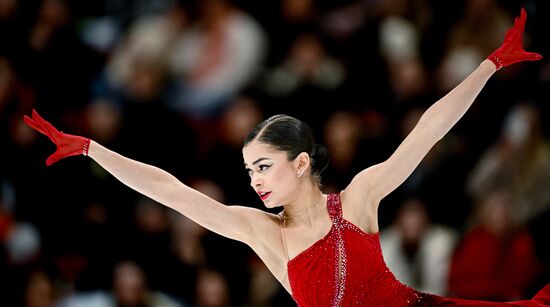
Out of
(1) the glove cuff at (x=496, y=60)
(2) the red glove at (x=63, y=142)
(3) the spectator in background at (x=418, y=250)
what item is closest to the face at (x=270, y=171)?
(2) the red glove at (x=63, y=142)

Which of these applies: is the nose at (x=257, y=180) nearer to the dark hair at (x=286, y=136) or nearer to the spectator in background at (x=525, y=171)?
the dark hair at (x=286, y=136)

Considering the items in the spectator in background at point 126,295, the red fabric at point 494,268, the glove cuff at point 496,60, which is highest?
the glove cuff at point 496,60

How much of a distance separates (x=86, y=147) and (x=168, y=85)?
2999 mm

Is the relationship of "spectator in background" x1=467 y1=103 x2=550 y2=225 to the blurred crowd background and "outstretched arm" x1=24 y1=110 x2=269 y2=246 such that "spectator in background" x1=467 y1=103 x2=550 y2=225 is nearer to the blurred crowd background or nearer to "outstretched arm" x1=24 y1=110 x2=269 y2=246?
the blurred crowd background

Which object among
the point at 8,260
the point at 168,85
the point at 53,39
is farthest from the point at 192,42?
the point at 8,260

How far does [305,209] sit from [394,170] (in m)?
0.43

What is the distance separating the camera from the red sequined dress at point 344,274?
12.3 ft

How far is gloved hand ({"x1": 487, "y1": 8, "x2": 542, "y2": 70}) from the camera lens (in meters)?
3.97

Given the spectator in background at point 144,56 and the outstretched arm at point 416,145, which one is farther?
the spectator in background at point 144,56

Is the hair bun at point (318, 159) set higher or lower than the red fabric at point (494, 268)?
higher

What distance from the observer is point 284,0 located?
677 cm

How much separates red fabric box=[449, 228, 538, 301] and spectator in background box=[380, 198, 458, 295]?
0.10 meters

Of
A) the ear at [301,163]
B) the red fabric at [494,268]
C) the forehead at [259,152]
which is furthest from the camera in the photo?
the red fabric at [494,268]

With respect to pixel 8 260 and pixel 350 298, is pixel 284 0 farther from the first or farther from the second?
pixel 350 298
